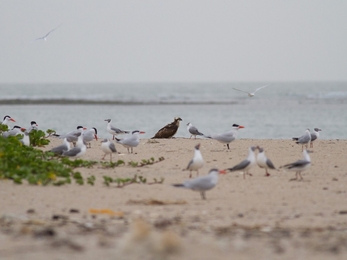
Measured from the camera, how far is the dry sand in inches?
201

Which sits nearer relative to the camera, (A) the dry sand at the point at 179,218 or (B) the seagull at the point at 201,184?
(A) the dry sand at the point at 179,218

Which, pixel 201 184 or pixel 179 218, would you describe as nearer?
pixel 179 218

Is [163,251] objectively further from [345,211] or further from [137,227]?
[345,211]

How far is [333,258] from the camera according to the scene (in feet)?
16.6

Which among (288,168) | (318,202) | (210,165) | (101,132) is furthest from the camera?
(101,132)

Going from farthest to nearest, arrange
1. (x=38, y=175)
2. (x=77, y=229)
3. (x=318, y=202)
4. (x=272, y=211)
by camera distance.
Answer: (x=38, y=175), (x=318, y=202), (x=272, y=211), (x=77, y=229)

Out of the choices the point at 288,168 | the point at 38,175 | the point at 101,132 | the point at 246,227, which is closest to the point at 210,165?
the point at 288,168

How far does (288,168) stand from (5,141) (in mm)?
4578

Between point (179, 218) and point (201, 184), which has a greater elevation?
point (201, 184)

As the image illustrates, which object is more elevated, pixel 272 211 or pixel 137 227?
pixel 137 227

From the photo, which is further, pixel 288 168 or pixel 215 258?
pixel 288 168

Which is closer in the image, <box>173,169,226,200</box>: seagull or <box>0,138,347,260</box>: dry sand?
<box>0,138,347,260</box>: dry sand

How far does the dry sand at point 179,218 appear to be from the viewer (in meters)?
5.11

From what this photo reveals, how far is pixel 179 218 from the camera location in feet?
23.0
